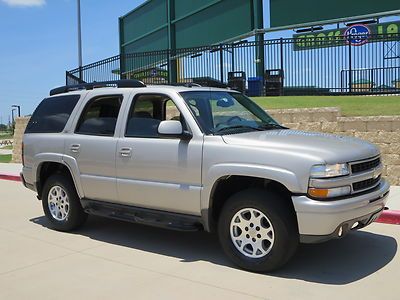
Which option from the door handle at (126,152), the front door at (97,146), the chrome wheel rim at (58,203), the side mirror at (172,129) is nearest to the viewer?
the side mirror at (172,129)

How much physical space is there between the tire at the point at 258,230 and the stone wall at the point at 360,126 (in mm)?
5773

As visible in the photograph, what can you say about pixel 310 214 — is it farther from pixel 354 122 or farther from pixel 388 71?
pixel 388 71

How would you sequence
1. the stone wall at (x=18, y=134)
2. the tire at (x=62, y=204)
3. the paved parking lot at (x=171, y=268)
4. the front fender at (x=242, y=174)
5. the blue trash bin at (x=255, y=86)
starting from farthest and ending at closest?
1. the stone wall at (x=18, y=134)
2. the blue trash bin at (x=255, y=86)
3. the tire at (x=62, y=204)
4. the front fender at (x=242, y=174)
5. the paved parking lot at (x=171, y=268)

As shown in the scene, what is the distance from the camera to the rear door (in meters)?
6.52

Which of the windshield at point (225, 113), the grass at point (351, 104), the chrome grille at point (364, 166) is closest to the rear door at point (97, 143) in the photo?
the windshield at point (225, 113)

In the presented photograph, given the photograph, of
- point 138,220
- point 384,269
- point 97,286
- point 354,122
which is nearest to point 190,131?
point 138,220

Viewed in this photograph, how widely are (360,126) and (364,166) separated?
564 cm

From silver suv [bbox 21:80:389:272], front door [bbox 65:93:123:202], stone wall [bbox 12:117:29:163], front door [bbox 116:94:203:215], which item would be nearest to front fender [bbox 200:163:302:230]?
silver suv [bbox 21:80:389:272]

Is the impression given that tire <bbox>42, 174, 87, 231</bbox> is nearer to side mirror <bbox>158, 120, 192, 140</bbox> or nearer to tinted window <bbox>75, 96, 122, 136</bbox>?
tinted window <bbox>75, 96, 122, 136</bbox>

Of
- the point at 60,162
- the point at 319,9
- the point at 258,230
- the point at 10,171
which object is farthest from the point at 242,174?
the point at 319,9

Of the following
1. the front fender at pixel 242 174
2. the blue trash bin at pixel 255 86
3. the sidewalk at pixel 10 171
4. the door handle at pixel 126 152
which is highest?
the blue trash bin at pixel 255 86

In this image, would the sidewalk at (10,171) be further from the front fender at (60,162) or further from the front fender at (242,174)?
the front fender at (242,174)

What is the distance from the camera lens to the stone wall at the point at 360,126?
33.2ft

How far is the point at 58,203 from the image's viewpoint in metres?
7.44
